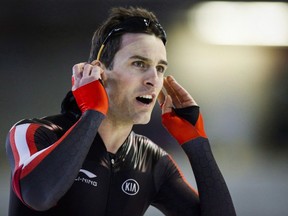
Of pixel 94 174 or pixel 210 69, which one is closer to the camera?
pixel 94 174

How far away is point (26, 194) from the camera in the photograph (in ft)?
4.68

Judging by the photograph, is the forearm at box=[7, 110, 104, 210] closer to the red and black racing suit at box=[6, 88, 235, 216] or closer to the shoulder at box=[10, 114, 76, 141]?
the red and black racing suit at box=[6, 88, 235, 216]

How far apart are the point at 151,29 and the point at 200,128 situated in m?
0.42

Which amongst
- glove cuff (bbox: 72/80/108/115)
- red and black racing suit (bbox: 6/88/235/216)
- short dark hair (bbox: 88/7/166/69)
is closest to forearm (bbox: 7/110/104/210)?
red and black racing suit (bbox: 6/88/235/216)

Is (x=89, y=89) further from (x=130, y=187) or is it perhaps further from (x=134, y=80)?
(x=130, y=187)

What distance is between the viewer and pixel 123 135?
6.11 ft

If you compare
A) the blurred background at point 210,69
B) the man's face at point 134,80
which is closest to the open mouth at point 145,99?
the man's face at point 134,80

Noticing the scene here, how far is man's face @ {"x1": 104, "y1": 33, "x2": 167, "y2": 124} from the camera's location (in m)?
1.75

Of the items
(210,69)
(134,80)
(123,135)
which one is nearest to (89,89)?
(134,80)

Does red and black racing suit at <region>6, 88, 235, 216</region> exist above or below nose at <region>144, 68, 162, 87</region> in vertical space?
below

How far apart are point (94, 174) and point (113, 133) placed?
17 centimetres

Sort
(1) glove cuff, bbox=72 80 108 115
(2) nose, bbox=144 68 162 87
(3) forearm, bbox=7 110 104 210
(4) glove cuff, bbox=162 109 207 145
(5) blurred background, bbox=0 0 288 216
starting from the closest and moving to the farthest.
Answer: (3) forearm, bbox=7 110 104 210
(1) glove cuff, bbox=72 80 108 115
(2) nose, bbox=144 68 162 87
(4) glove cuff, bbox=162 109 207 145
(5) blurred background, bbox=0 0 288 216

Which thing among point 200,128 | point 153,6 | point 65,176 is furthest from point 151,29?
point 153,6

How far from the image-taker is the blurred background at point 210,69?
13.6 feet
